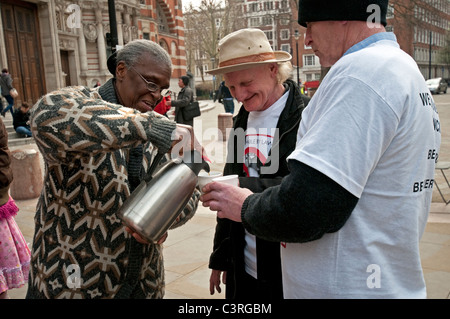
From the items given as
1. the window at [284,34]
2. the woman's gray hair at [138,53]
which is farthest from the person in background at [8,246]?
the window at [284,34]

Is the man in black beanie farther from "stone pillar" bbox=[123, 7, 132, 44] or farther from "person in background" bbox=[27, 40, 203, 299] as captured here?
"stone pillar" bbox=[123, 7, 132, 44]

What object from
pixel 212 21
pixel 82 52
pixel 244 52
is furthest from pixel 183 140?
pixel 212 21

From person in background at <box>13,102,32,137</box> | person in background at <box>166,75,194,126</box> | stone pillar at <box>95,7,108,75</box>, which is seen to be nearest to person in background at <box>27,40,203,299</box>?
person in background at <box>166,75,194,126</box>

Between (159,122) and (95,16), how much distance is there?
89.6ft

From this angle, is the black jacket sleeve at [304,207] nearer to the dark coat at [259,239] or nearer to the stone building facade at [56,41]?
the dark coat at [259,239]

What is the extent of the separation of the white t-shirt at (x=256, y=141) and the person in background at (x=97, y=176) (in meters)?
0.52

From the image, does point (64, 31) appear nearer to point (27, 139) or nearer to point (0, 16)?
point (0, 16)

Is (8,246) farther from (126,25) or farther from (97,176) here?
(126,25)

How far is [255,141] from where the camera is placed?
7.46ft

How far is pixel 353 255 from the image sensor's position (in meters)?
1.22

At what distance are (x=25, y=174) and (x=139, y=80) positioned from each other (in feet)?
20.1

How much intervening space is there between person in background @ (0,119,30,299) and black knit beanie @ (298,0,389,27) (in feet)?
8.55

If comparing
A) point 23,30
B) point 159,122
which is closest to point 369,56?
point 159,122

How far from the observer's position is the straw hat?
2359 mm
